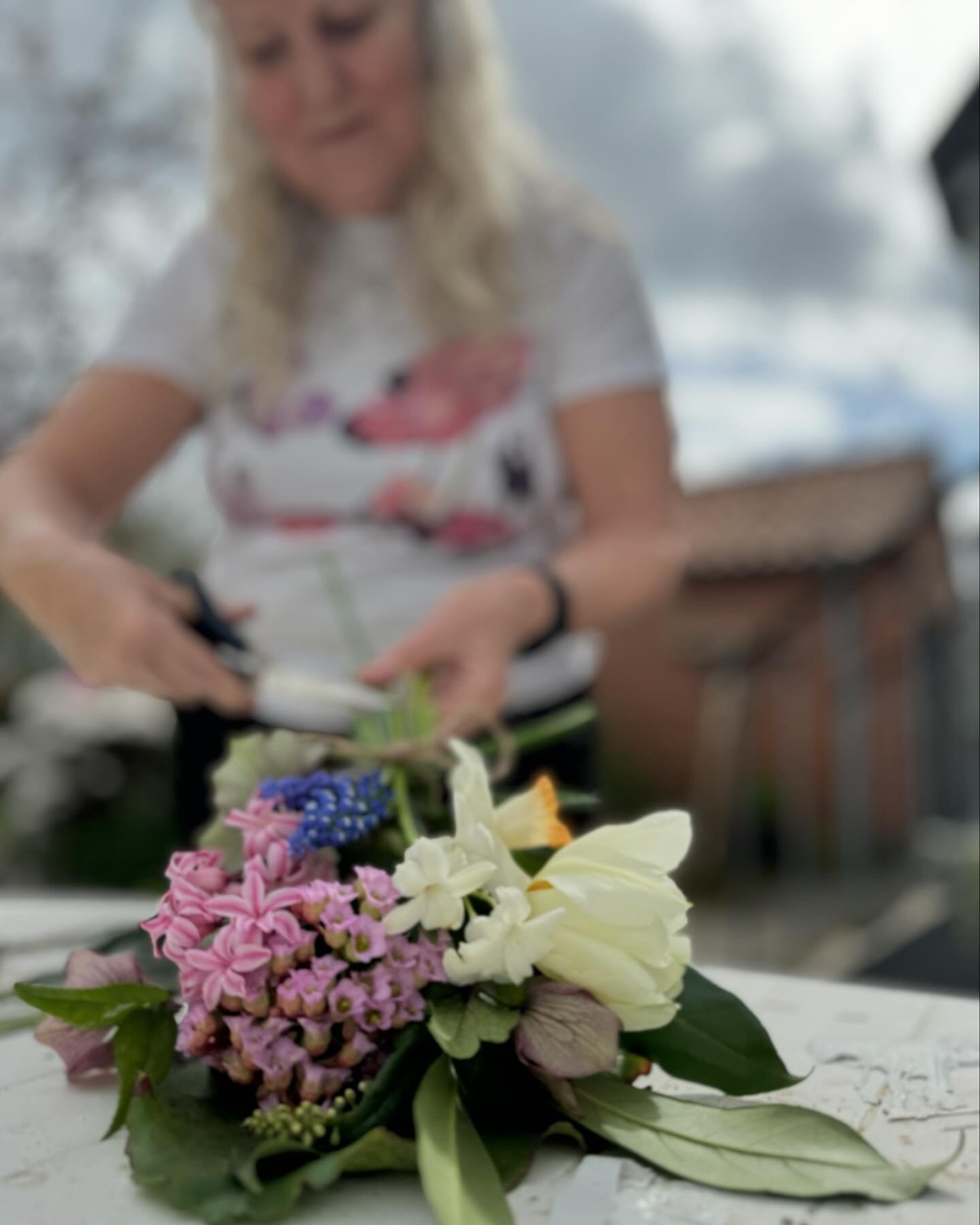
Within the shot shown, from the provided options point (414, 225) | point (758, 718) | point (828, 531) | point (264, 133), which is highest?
point (264, 133)

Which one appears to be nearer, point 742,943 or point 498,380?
point 498,380

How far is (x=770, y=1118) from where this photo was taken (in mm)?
529

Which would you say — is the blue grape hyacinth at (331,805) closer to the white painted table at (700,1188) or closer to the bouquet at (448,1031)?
the bouquet at (448,1031)

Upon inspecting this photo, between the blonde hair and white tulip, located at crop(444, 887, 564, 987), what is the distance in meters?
0.83

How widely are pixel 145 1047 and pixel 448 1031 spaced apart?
16 cm

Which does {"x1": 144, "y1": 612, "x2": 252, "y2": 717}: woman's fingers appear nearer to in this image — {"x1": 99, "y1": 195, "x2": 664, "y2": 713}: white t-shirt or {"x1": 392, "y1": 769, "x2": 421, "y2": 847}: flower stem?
{"x1": 99, "y1": 195, "x2": 664, "y2": 713}: white t-shirt

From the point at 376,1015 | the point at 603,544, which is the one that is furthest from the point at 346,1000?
the point at 603,544

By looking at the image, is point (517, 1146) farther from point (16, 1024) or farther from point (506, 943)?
point (16, 1024)

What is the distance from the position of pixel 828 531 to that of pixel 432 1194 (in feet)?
24.3

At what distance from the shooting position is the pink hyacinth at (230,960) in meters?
0.56

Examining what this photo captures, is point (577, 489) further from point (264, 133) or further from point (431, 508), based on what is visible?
point (264, 133)


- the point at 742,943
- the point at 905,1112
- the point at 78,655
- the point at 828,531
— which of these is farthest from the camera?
the point at 828,531

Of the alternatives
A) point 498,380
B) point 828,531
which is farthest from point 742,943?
point 498,380

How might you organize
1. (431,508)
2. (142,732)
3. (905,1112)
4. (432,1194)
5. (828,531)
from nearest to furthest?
(432,1194)
(905,1112)
(431,508)
(142,732)
(828,531)
